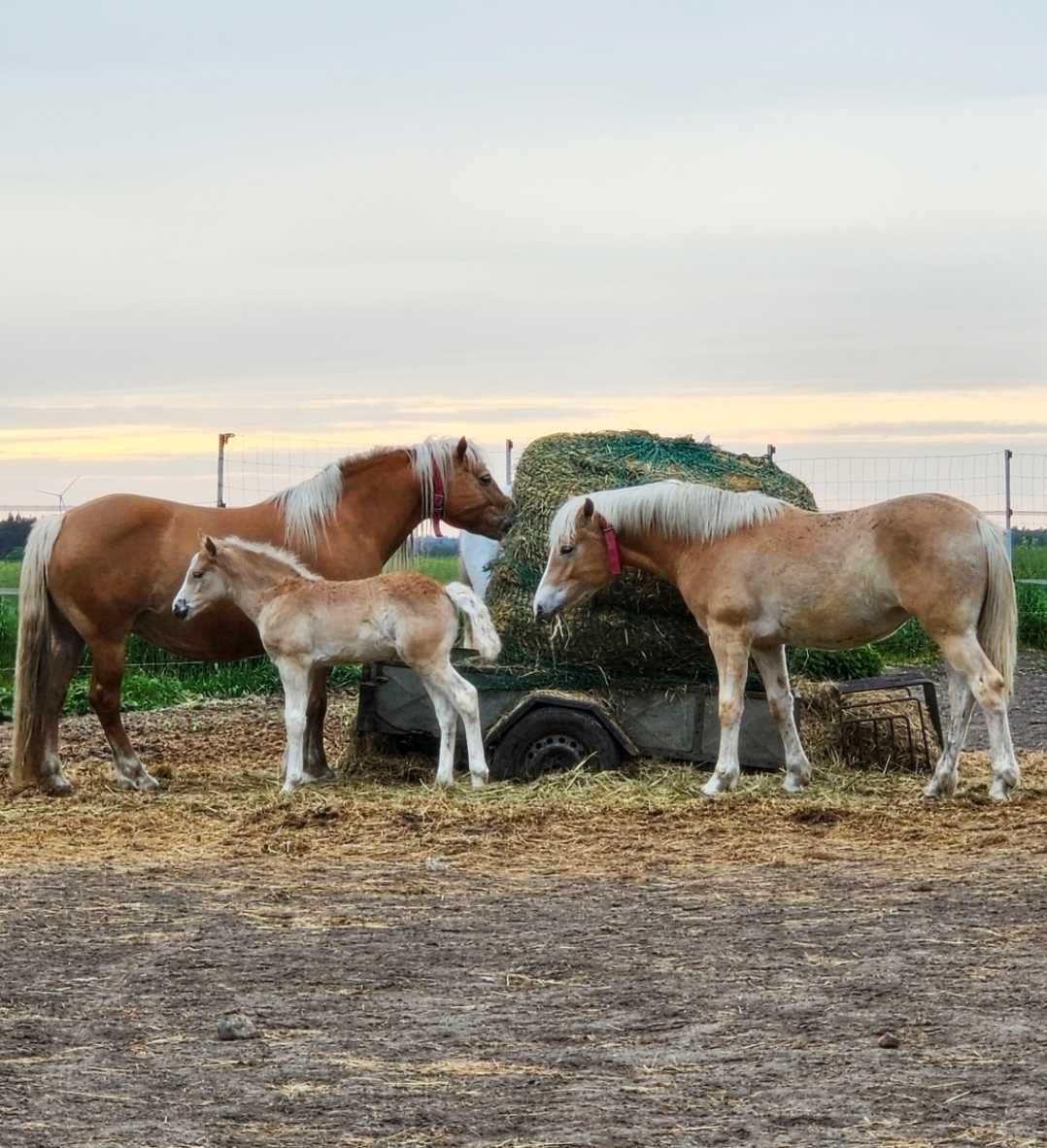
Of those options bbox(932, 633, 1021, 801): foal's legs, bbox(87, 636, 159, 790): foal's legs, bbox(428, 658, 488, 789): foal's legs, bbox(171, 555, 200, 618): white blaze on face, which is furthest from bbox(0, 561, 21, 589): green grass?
bbox(932, 633, 1021, 801): foal's legs

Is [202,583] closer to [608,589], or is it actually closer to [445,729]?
[445,729]

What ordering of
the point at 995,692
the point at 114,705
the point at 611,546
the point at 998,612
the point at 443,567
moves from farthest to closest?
1. the point at 443,567
2. the point at 114,705
3. the point at 611,546
4. the point at 998,612
5. the point at 995,692

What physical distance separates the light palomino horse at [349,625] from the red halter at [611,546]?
79 centimetres

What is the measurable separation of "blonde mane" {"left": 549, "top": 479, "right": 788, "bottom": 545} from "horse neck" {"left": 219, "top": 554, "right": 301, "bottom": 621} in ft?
5.16

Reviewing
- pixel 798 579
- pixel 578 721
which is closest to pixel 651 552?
pixel 798 579

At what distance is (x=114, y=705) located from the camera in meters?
10.4

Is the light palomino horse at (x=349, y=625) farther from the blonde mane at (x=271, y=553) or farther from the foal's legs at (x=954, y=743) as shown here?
the foal's legs at (x=954, y=743)

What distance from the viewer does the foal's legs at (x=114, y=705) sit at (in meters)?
10.3

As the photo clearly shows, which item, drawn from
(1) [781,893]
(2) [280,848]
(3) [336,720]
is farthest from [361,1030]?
(3) [336,720]

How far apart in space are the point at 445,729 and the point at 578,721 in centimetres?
76

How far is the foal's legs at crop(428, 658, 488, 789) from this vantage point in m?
9.67

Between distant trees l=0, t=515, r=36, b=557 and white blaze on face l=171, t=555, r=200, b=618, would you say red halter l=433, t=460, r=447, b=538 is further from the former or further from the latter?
distant trees l=0, t=515, r=36, b=557

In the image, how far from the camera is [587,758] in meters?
9.88

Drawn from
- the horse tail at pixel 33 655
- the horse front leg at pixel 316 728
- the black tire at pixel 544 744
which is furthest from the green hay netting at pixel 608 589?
the horse tail at pixel 33 655
